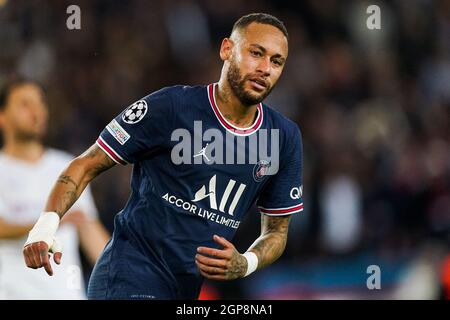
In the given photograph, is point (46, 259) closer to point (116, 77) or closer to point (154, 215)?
point (154, 215)

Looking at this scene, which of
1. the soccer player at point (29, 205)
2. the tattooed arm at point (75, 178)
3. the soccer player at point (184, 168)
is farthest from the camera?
the soccer player at point (29, 205)

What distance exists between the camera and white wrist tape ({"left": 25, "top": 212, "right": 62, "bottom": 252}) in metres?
4.67

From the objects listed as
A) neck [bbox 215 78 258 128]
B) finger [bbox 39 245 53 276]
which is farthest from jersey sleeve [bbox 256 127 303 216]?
finger [bbox 39 245 53 276]

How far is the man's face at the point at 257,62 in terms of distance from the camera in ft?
16.8

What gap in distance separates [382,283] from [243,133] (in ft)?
16.6

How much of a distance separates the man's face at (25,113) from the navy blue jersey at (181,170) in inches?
82.8

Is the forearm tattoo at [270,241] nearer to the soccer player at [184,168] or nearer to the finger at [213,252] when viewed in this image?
the soccer player at [184,168]

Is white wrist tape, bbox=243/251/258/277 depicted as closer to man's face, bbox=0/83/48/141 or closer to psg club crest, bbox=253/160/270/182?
psg club crest, bbox=253/160/270/182

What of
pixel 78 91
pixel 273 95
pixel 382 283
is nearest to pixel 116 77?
pixel 78 91

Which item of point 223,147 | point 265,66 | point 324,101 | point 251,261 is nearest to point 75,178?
point 223,147

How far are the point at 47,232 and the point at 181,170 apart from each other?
2.53ft

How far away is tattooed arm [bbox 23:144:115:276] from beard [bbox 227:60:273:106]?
2.39 ft

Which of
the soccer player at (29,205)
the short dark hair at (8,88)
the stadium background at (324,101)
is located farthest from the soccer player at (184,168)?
the stadium background at (324,101)

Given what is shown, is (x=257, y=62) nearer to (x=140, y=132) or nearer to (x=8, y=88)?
(x=140, y=132)
